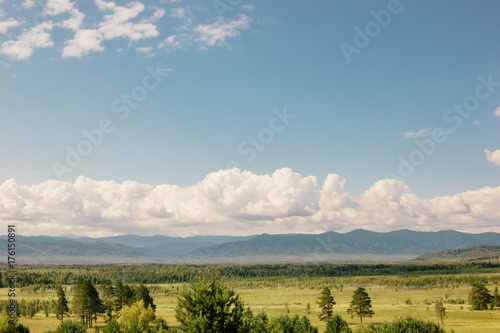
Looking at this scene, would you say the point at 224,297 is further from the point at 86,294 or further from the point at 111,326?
the point at 86,294

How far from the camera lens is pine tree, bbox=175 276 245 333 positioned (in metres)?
25.1

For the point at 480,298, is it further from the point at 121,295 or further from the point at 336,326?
the point at 121,295

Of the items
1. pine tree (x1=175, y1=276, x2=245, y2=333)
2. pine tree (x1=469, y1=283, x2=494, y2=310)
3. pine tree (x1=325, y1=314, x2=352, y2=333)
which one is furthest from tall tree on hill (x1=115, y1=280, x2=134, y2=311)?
Answer: pine tree (x1=469, y1=283, x2=494, y2=310)

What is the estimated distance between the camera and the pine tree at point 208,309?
987 inches

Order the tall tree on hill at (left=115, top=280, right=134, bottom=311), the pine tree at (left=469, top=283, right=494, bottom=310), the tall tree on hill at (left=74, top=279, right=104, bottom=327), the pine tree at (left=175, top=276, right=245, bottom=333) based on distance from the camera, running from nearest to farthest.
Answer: the pine tree at (left=175, top=276, right=245, bottom=333), the tall tree on hill at (left=74, top=279, right=104, bottom=327), the tall tree on hill at (left=115, top=280, right=134, bottom=311), the pine tree at (left=469, top=283, right=494, bottom=310)

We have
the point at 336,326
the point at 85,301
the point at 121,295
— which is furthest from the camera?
the point at 121,295

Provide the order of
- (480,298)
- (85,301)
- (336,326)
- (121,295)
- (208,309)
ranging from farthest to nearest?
(480,298) → (121,295) → (85,301) → (336,326) → (208,309)

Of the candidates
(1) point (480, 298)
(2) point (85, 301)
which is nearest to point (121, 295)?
(2) point (85, 301)

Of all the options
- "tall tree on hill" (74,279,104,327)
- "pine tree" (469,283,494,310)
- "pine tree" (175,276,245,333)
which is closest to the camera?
→ "pine tree" (175,276,245,333)

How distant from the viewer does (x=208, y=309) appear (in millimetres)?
25531

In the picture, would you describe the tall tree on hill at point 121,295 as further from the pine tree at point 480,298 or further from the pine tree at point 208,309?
the pine tree at point 480,298

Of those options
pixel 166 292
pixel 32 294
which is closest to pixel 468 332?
pixel 166 292

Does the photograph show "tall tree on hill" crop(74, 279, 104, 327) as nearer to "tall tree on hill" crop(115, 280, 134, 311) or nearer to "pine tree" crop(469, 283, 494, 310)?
"tall tree on hill" crop(115, 280, 134, 311)

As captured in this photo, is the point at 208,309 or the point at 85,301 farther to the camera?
the point at 85,301
